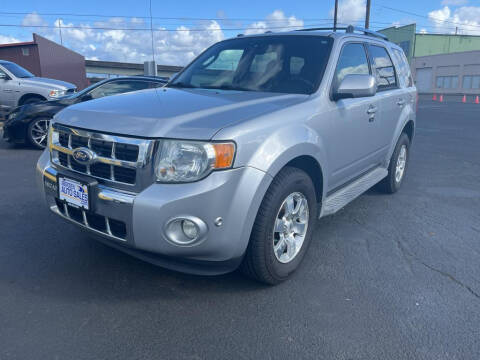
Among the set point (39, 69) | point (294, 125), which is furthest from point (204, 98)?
point (39, 69)

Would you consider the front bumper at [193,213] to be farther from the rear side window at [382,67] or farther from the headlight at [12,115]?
the headlight at [12,115]

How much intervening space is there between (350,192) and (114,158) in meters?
2.30

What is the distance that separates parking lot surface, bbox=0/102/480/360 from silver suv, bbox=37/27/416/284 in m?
0.31

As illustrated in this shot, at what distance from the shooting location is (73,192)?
2.66 m

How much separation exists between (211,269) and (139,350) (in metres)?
0.62

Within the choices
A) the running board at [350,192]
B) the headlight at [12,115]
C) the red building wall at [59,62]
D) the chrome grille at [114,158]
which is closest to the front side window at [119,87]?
the headlight at [12,115]

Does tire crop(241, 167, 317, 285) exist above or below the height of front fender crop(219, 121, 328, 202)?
below

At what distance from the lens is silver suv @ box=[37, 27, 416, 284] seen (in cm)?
235

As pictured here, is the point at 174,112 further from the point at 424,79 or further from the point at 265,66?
the point at 424,79

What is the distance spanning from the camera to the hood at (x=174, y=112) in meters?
2.41

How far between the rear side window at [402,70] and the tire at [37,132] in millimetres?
6160

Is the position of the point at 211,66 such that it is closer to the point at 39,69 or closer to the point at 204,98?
the point at 204,98

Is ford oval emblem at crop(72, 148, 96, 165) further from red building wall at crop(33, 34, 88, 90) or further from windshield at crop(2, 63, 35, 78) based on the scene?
red building wall at crop(33, 34, 88, 90)

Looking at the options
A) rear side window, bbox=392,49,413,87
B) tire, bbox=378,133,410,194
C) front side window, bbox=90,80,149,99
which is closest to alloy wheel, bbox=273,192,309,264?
tire, bbox=378,133,410,194
